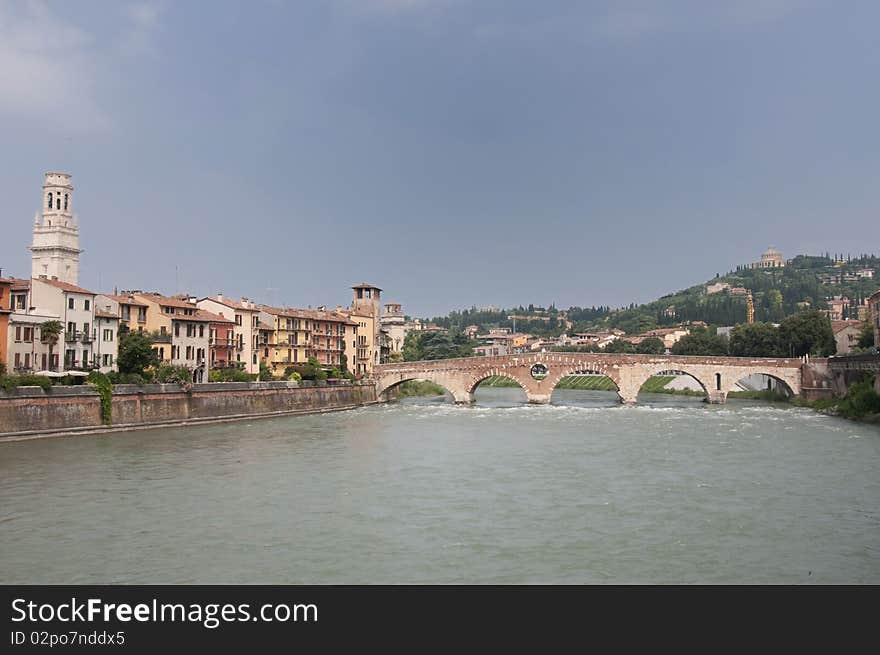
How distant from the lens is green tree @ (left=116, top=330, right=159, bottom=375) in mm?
45312

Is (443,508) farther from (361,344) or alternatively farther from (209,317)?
(361,344)

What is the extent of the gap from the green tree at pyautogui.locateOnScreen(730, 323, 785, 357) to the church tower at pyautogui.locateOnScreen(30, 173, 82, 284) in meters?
62.6

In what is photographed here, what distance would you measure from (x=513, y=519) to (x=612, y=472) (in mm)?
8405

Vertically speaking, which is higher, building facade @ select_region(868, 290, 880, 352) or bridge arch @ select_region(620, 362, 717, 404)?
building facade @ select_region(868, 290, 880, 352)

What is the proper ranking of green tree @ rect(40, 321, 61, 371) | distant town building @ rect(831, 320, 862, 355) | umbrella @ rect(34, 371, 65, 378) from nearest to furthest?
umbrella @ rect(34, 371, 65, 378)
green tree @ rect(40, 321, 61, 371)
distant town building @ rect(831, 320, 862, 355)

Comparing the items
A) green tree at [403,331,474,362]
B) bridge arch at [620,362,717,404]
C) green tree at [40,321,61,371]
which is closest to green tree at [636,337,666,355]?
green tree at [403,331,474,362]

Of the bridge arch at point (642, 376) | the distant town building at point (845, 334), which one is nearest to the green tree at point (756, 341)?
the distant town building at point (845, 334)

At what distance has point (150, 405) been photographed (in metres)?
42.8

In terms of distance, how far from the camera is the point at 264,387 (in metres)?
52.6

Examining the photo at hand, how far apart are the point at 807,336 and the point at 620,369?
22675mm

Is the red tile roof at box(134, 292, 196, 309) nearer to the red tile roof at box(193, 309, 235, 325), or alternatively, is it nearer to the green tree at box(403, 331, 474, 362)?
the red tile roof at box(193, 309, 235, 325)
